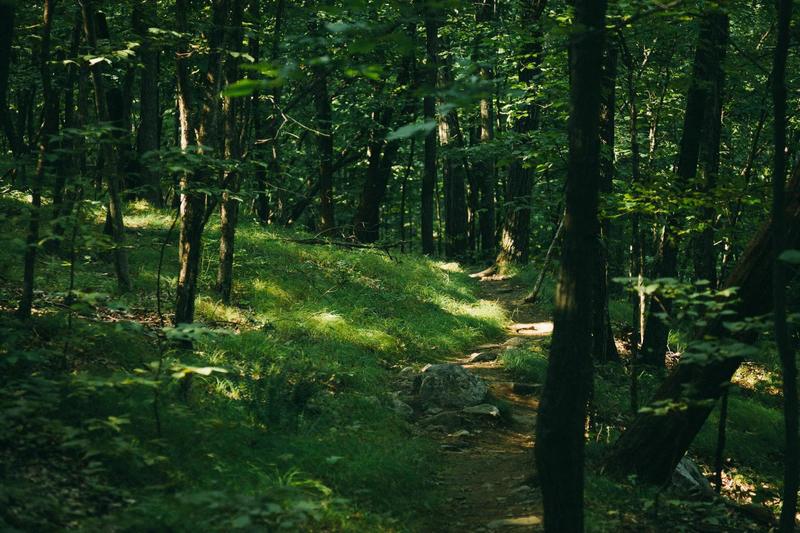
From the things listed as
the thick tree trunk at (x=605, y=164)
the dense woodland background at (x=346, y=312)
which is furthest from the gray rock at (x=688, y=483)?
the thick tree trunk at (x=605, y=164)

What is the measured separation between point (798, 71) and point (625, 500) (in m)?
9.59

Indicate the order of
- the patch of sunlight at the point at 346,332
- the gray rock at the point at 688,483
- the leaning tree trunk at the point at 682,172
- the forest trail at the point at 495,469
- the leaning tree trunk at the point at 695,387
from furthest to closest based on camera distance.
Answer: the leaning tree trunk at the point at 682,172 → the patch of sunlight at the point at 346,332 → the gray rock at the point at 688,483 → the leaning tree trunk at the point at 695,387 → the forest trail at the point at 495,469

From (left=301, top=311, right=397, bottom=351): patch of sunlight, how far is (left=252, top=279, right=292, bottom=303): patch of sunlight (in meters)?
0.77

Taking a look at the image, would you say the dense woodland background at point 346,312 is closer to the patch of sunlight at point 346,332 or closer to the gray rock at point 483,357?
the patch of sunlight at point 346,332

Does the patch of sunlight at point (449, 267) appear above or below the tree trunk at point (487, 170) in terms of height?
below

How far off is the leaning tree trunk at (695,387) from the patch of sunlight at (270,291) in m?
6.24

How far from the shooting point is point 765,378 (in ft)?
49.9

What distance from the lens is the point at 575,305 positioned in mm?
4137

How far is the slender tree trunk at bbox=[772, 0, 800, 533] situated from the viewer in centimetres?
414

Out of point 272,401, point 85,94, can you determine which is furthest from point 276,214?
point 272,401

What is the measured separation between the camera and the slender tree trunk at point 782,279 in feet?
13.6

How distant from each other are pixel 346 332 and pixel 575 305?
259 inches

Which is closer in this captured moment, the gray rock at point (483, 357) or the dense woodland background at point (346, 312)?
the dense woodland background at point (346, 312)

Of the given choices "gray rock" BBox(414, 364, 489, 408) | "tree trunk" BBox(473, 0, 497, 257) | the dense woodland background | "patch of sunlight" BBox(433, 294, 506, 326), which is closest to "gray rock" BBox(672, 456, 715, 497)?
the dense woodland background
